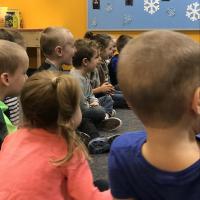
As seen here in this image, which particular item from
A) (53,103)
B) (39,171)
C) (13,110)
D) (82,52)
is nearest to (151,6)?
(82,52)

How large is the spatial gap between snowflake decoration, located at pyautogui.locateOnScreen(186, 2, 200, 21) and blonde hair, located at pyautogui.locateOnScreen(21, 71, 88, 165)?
396 centimetres

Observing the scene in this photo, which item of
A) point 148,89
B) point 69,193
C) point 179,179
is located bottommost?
point 69,193

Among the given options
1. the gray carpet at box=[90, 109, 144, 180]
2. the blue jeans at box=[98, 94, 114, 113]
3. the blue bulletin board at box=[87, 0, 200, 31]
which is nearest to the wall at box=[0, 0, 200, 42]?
the blue bulletin board at box=[87, 0, 200, 31]

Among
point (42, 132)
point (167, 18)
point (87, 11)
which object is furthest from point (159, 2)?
point (42, 132)

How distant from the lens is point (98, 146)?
7.55 ft

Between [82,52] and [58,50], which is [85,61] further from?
[58,50]

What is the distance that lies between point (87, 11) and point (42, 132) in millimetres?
4283

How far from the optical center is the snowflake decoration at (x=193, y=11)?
4750 millimetres

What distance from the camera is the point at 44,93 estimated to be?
1110 millimetres

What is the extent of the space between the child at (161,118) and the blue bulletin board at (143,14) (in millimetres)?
4322

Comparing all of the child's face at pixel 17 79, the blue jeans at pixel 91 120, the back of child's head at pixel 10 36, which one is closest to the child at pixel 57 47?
the back of child's head at pixel 10 36

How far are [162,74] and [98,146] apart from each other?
68.2 inches

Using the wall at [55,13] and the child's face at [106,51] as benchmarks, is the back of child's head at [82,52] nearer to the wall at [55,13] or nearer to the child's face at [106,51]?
the child's face at [106,51]

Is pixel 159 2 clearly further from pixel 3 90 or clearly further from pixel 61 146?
pixel 61 146
